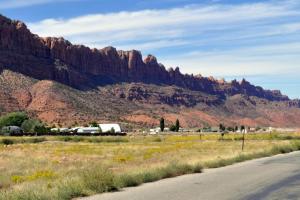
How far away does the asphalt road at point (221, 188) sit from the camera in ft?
52.5

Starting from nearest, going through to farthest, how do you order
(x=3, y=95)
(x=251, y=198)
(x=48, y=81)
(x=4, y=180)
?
(x=251, y=198), (x=4, y=180), (x=3, y=95), (x=48, y=81)

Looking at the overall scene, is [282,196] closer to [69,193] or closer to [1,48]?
[69,193]

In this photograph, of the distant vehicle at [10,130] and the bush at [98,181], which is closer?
the bush at [98,181]

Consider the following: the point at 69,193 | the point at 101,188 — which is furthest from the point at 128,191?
the point at 69,193

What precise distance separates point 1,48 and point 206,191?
157 m

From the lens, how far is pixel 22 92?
5630 inches

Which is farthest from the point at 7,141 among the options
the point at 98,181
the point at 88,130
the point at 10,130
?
the point at 98,181

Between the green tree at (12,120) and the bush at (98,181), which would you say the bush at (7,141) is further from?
the bush at (98,181)

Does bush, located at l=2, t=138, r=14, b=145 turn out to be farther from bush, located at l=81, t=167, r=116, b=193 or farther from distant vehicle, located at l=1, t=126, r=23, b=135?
bush, located at l=81, t=167, r=116, b=193

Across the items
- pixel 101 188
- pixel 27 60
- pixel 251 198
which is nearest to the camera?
pixel 251 198

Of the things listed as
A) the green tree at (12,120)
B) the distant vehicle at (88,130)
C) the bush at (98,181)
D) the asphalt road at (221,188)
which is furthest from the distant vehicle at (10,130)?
the bush at (98,181)

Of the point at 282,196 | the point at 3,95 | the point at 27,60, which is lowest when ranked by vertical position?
the point at 282,196

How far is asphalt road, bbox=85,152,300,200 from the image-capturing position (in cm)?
1599

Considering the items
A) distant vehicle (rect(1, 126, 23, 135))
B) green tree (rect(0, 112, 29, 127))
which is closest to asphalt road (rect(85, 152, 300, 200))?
distant vehicle (rect(1, 126, 23, 135))
